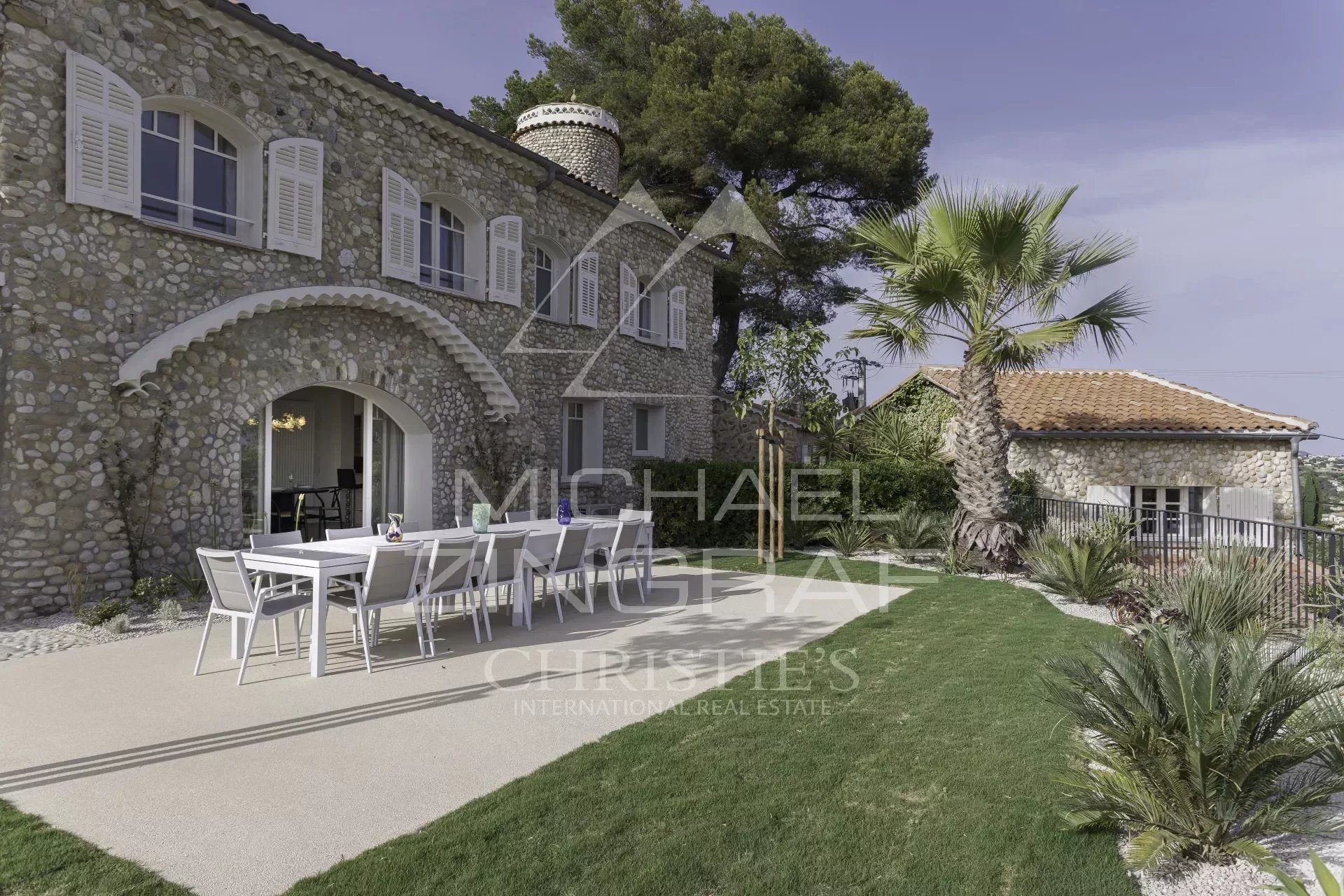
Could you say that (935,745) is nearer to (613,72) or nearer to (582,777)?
(582,777)

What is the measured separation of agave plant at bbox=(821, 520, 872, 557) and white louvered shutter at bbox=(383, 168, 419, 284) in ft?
23.8

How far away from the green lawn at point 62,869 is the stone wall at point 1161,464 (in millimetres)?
14465

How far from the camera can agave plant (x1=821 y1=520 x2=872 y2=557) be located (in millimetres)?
12422

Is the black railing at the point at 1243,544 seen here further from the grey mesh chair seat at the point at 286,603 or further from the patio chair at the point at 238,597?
the patio chair at the point at 238,597

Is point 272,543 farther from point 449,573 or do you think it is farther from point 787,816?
point 787,816

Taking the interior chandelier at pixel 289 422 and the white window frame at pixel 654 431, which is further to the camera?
the white window frame at pixel 654 431

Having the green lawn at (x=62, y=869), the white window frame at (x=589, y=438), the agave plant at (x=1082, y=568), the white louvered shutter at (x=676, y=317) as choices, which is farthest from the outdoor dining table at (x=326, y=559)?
A: the white louvered shutter at (x=676, y=317)

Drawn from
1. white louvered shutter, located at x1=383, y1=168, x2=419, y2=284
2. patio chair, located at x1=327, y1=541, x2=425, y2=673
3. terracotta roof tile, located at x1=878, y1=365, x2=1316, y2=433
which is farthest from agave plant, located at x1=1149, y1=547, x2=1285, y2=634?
white louvered shutter, located at x1=383, y1=168, x2=419, y2=284

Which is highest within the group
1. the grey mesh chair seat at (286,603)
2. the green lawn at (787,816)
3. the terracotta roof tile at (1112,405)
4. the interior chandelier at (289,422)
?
the terracotta roof tile at (1112,405)

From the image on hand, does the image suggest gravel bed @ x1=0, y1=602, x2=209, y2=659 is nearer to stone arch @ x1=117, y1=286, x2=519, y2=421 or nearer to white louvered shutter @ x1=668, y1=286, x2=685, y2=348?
stone arch @ x1=117, y1=286, x2=519, y2=421

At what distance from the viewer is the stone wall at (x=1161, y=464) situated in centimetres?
1475

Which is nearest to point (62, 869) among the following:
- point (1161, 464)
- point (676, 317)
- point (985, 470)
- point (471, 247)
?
point (985, 470)

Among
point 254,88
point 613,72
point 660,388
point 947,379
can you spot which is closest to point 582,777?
point 254,88

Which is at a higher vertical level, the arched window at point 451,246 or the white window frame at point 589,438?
the arched window at point 451,246
